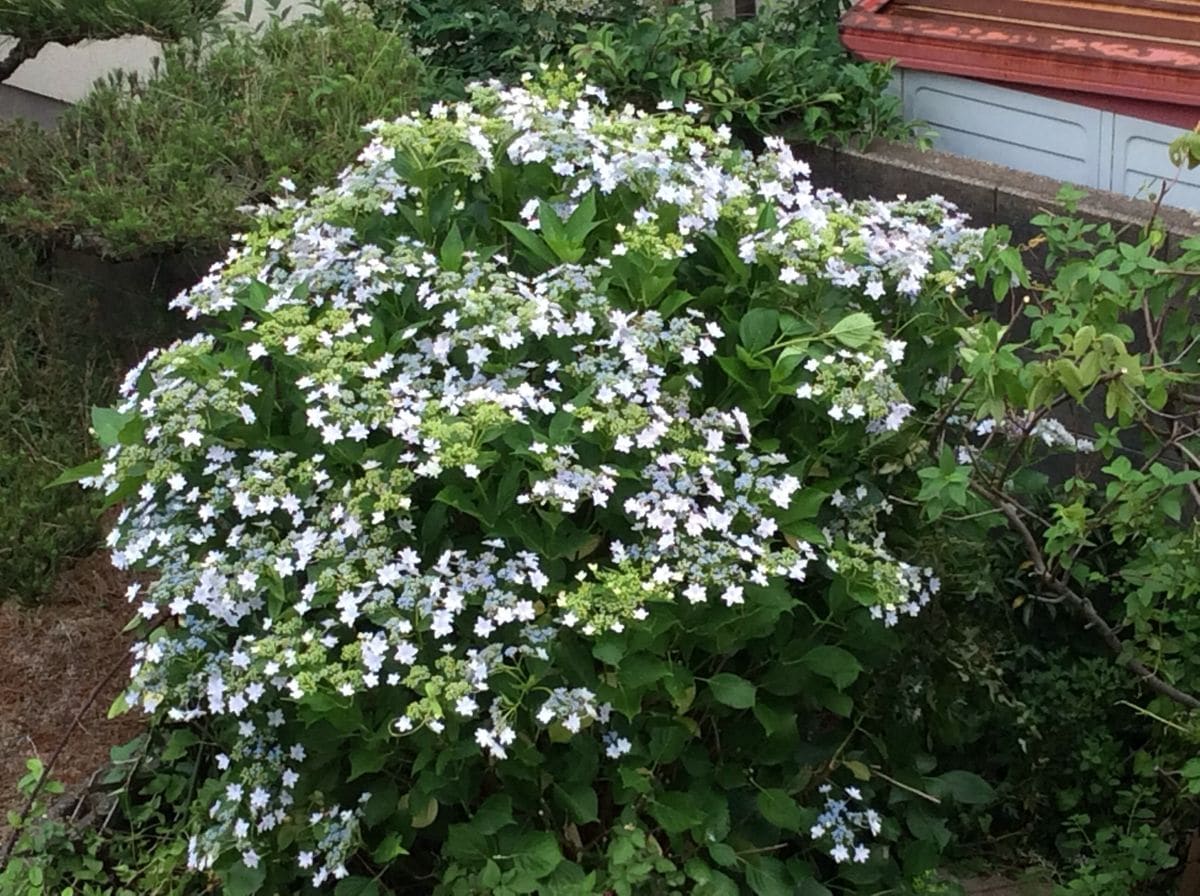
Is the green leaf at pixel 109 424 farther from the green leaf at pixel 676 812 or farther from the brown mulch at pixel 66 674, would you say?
the green leaf at pixel 676 812

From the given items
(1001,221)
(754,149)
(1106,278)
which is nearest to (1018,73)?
(1001,221)

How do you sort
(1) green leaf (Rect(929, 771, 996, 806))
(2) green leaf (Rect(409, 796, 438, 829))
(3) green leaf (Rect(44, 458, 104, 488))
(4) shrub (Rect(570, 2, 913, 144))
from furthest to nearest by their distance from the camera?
(4) shrub (Rect(570, 2, 913, 144)) < (1) green leaf (Rect(929, 771, 996, 806)) < (3) green leaf (Rect(44, 458, 104, 488)) < (2) green leaf (Rect(409, 796, 438, 829))

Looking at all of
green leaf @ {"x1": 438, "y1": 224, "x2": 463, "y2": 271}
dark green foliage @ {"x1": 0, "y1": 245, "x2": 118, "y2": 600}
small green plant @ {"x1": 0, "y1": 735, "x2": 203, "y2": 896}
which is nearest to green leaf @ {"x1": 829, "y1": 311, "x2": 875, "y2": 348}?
green leaf @ {"x1": 438, "y1": 224, "x2": 463, "y2": 271}

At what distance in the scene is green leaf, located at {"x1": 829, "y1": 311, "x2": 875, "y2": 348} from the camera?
2.55 m

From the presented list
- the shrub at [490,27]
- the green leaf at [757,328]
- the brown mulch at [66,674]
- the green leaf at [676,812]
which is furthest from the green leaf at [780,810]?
the shrub at [490,27]

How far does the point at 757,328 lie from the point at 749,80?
→ 220cm

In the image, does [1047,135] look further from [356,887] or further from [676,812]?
[356,887]

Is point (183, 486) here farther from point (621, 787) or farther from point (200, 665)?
point (621, 787)

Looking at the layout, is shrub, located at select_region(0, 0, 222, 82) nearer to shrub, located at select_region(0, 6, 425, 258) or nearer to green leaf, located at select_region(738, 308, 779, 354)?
shrub, located at select_region(0, 6, 425, 258)

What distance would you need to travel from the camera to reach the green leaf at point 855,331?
255 centimetres

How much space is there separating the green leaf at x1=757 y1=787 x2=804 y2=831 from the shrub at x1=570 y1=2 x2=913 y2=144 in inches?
96.4

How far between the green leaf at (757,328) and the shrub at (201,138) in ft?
5.35

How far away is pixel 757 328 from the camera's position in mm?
2623

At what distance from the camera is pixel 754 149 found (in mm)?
4664
